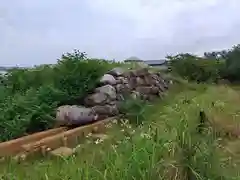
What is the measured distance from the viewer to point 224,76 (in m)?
13.1

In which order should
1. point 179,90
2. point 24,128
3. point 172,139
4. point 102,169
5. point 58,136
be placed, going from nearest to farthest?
1. point 102,169
2. point 172,139
3. point 58,136
4. point 24,128
5. point 179,90

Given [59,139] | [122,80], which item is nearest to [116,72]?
[122,80]

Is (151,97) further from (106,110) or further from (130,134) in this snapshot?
(130,134)

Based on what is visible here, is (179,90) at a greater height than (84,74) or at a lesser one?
lesser

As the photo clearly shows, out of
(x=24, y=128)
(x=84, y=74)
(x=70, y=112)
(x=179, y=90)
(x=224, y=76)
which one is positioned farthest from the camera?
(x=224, y=76)

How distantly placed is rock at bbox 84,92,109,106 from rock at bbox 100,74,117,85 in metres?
0.38

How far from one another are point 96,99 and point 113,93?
436 millimetres

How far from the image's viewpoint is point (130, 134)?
4289mm

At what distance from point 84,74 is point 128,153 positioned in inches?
160

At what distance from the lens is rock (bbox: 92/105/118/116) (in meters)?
6.64

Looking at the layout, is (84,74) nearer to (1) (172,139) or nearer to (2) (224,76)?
(1) (172,139)

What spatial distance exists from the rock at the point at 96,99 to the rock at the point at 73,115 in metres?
0.28

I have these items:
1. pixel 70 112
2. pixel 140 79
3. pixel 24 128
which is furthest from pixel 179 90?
pixel 24 128

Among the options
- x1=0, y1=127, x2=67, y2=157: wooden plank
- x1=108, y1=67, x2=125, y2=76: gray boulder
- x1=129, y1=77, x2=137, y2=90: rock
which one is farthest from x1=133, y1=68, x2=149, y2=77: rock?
x1=0, y1=127, x2=67, y2=157: wooden plank
